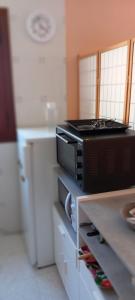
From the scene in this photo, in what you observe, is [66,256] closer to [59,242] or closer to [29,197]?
[59,242]

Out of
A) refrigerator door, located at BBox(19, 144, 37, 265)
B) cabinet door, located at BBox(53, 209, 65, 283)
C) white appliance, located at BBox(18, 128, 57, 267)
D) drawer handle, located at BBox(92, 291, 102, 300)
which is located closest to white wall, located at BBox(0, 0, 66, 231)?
white appliance, located at BBox(18, 128, 57, 267)

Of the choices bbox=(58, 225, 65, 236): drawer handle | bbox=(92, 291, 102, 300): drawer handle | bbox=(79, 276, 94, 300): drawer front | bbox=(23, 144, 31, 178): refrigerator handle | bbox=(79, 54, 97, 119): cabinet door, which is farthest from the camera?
bbox=(79, 54, 97, 119): cabinet door

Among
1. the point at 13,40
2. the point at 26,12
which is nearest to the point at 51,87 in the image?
the point at 13,40

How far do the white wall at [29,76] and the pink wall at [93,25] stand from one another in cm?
7

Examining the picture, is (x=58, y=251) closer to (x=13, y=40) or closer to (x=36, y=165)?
(x=36, y=165)

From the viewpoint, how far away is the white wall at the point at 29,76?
2023mm

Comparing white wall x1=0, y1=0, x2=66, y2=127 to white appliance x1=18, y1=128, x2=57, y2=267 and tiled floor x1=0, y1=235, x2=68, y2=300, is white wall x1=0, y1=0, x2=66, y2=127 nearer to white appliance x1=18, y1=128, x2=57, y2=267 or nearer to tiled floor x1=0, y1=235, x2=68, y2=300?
white appliance x1=18, y1=128, x2=57, y2=267

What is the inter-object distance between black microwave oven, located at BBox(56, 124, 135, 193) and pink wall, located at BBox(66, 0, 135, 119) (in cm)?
108

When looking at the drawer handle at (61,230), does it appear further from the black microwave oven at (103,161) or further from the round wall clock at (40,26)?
the round wall clock at (40,26)

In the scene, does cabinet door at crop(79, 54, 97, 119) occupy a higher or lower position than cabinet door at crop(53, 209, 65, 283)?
higher

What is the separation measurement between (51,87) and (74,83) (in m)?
0.22

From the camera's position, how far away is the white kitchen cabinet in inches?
56.6

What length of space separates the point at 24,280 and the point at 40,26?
204 cm

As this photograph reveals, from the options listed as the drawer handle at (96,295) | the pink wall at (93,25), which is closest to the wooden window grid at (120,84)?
the pink wall at (93,25)
